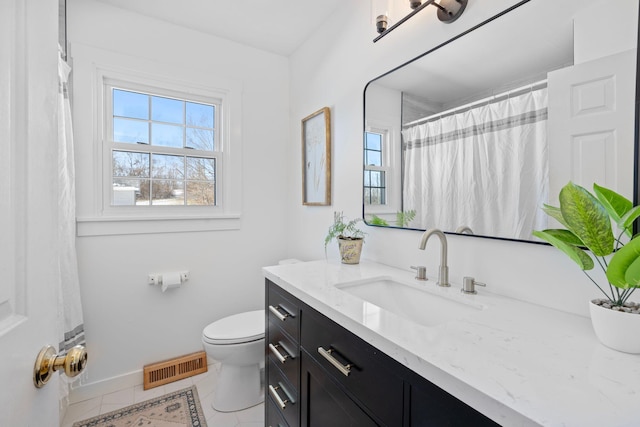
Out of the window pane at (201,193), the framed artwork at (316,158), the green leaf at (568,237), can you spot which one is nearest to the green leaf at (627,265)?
the green leaf at (568,237)

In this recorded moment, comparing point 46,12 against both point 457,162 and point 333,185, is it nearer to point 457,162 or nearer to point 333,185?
point 457,162

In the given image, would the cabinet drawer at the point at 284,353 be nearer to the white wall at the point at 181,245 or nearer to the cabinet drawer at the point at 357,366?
the cabinet drawer at the point at 357,366

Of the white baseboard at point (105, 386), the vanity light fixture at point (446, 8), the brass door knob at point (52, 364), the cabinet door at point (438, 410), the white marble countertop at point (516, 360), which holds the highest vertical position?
the vanity light fixture at point (446, 8)

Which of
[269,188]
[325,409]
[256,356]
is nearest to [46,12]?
[325,409]

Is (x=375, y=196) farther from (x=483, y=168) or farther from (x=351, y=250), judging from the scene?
(x=483, y=168)

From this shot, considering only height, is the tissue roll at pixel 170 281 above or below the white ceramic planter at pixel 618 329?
below

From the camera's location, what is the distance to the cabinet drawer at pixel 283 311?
1.20m

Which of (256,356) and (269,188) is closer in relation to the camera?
(256,356)

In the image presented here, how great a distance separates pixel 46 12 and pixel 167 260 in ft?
5.93

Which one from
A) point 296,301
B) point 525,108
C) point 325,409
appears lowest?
point 325,409

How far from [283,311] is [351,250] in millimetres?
494

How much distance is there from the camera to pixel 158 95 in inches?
84.7

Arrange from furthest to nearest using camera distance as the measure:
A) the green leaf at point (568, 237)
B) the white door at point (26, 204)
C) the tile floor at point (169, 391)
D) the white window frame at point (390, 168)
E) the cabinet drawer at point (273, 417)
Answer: the tile floor at point (169, 391) < the white window frame at point (390, 168) < the cabinet drawer at point (273, 417) < the green leaf at point (568, 237) < the white door at point (26, 204)

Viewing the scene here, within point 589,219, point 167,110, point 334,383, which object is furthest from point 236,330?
point 589,219
